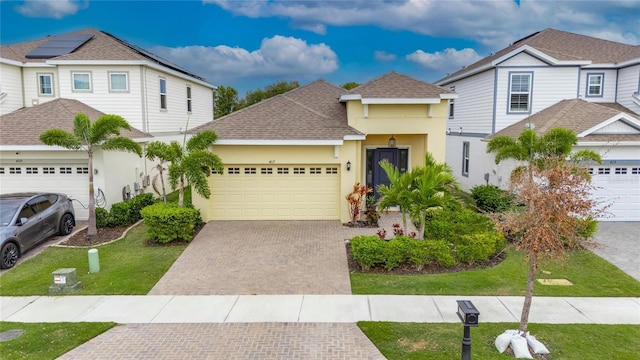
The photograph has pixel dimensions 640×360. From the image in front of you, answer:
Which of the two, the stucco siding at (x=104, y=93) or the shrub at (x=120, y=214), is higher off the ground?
the stucco siding at (x=104, y=93)

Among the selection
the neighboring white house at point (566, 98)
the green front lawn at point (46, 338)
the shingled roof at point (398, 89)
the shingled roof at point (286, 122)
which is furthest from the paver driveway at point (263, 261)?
the neighboring white house at point (566, 98)

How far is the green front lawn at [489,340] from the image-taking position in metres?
6.50

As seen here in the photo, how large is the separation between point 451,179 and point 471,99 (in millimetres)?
11561

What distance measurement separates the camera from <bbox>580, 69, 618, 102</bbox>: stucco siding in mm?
19547

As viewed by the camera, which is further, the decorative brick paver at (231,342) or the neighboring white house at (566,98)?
the neighboring white house at (566,98)

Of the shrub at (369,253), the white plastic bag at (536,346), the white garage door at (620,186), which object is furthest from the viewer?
the white garage door at (620,186)

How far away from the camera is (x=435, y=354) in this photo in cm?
651

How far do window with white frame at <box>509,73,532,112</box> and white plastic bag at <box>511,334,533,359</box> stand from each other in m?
14.4

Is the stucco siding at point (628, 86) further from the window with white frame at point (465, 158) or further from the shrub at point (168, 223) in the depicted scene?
the shrub at point (168, 223)

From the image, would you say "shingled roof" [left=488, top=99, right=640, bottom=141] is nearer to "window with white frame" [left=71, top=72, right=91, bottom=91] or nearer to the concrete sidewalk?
the concrete sidewalk

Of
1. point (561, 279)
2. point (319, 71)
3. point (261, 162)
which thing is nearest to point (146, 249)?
point (261, 162)

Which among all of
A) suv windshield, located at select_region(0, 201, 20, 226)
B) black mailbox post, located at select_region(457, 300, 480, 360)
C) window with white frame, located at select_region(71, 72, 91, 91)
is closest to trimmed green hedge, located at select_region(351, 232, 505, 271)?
black mailbox post, located at select_region(457, 300, 480, 360)

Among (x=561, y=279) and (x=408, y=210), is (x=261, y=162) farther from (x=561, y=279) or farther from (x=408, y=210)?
(x=561, y=279)

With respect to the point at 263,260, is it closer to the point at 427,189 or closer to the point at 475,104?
the point at 427,189
